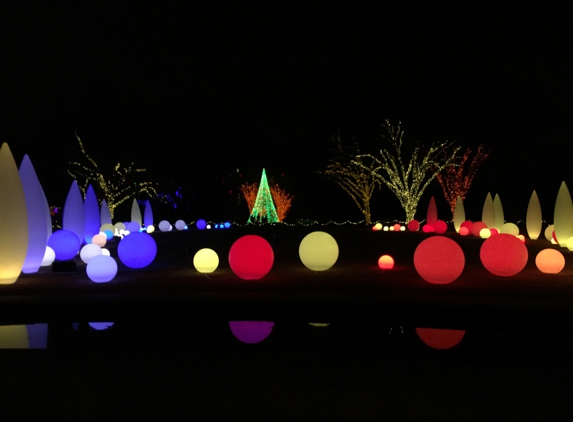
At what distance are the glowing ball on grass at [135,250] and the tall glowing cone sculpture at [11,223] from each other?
78.8 inches

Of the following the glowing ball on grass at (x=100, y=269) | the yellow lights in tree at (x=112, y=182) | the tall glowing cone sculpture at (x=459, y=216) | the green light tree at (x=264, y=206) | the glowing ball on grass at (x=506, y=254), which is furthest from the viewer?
the green light tree at (x=264, y=206)

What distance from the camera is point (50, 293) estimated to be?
9.05 meters

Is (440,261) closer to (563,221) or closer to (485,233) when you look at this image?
(563,221)

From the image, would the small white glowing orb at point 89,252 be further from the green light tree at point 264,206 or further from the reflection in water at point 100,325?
the green light tree at point 264,206

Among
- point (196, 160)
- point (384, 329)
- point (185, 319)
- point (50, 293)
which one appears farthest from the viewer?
point (196, 160)

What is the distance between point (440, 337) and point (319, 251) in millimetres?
5169

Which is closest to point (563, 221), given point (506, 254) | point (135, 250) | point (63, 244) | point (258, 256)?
point (506, 254)

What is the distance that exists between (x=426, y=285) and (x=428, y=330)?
9.46 feet

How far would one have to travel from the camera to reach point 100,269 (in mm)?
10391

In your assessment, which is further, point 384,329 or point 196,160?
point 196,160

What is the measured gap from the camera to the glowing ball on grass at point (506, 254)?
10508 millimetres

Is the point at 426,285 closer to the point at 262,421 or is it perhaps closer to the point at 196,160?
the point at 262,421

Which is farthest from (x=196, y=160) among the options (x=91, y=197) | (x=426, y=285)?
(x=426, y=285)

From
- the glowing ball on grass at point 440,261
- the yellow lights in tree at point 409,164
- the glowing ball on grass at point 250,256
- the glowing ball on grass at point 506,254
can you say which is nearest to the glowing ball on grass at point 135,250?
the glowing ball on grass at point 250,256
